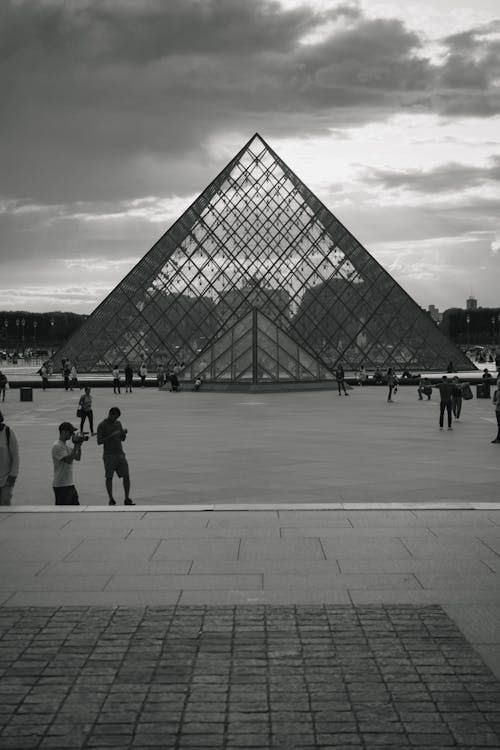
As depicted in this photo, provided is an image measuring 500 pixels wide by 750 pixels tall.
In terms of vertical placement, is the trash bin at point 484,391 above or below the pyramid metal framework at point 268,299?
below

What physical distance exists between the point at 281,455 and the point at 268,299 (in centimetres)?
4046

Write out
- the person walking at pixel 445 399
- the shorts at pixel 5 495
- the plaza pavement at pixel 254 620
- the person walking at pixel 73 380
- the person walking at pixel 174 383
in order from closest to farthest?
the plaza pavement at pixel 254 620, the shorts at pixel 5 495, the person walking at pixel 445 399, the person walking at pixel 174 383, the person walking at pixel 73 380

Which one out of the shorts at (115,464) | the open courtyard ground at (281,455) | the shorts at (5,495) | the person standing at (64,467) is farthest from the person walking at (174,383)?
the shorts at (5,495)

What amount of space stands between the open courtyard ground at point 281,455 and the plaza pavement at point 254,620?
0.18 m

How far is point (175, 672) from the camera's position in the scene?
15.5 feet

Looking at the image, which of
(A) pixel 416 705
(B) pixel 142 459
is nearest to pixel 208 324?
(B) pixel 142 459

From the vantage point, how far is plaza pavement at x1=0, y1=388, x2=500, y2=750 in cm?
411

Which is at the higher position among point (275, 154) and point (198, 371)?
point (275, 154)

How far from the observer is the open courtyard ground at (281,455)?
1194cm

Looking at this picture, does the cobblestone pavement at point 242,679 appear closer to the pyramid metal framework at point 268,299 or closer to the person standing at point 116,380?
the person standing at point 116,380

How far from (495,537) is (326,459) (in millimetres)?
7531

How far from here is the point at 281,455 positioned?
628 inches

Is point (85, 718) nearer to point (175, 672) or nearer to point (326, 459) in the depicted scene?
point (175, 672)

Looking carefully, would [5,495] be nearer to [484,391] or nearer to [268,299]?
[484,391]
